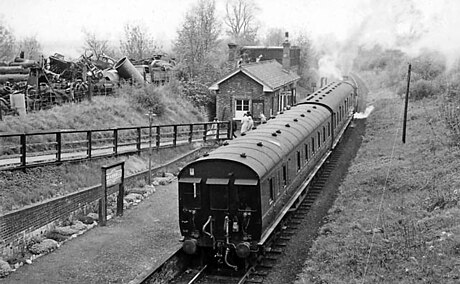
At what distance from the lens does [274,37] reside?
7662 cm

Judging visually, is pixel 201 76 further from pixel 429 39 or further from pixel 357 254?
pixel 357 254

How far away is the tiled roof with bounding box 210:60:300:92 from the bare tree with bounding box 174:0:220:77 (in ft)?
16.0

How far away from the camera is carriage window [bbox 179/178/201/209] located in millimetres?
11352

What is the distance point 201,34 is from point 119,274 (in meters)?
30.4

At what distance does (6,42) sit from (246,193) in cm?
4886

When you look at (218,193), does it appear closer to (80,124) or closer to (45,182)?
(45,182)

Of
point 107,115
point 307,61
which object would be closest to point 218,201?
point 107,115

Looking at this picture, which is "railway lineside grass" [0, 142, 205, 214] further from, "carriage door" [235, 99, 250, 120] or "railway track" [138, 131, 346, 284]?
"carriage door" [235, 99, 250, 120]

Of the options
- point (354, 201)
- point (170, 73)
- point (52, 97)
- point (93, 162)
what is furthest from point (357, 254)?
point (170, 73)

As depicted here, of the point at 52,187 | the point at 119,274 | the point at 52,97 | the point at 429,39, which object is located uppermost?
the point at 429,39

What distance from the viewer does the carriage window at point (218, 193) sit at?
1112 centimetres

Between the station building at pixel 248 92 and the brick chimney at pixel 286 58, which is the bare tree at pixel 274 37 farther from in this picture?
the station building at pixel 248 92

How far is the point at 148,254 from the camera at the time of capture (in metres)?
12.5

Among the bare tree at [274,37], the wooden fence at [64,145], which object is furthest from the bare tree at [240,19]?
the wooden fence at [64,145]
